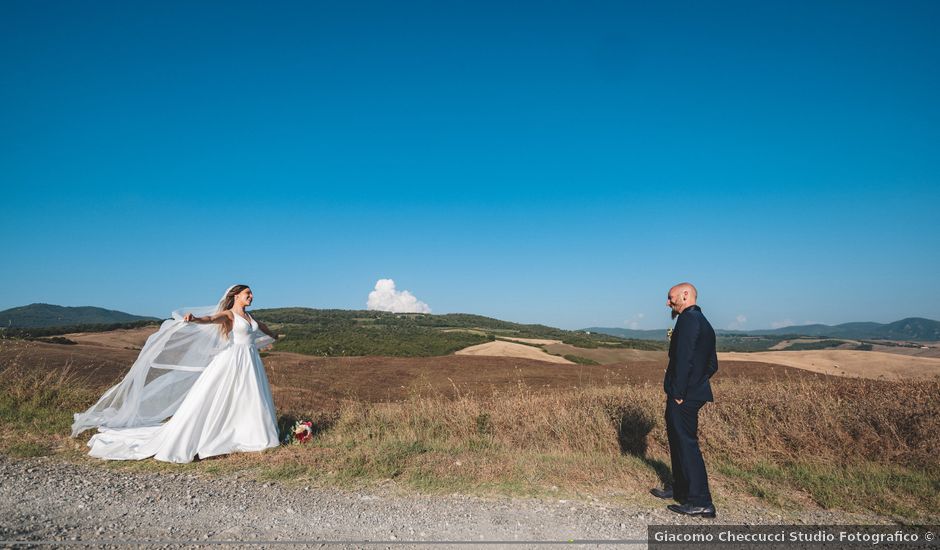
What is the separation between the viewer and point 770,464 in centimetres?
715

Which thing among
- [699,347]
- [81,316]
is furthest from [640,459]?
[81,316]

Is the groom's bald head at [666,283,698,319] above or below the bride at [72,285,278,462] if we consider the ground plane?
above

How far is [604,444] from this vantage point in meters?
8.44

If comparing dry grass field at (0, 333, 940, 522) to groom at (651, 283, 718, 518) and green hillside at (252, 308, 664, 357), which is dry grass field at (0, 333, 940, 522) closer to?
groom at (651, 283, 718, 518)

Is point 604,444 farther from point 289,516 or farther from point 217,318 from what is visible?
point 217,318

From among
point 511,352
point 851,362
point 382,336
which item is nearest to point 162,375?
point 511,352

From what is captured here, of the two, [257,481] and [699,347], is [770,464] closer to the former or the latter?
[699,347]

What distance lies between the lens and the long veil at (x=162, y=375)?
8180 mm

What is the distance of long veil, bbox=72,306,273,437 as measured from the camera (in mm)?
8180

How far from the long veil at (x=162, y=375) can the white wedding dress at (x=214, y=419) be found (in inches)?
1.5

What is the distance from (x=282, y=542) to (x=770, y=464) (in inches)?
255

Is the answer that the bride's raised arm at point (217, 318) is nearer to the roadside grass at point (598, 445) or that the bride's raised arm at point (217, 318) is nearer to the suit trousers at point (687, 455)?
the roadside grass at point (598, 445)

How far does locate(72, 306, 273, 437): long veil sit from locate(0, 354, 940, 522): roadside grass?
0.62m

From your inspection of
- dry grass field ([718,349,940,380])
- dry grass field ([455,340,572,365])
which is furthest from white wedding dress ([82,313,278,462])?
dry grass field ([455,340,572,365])
